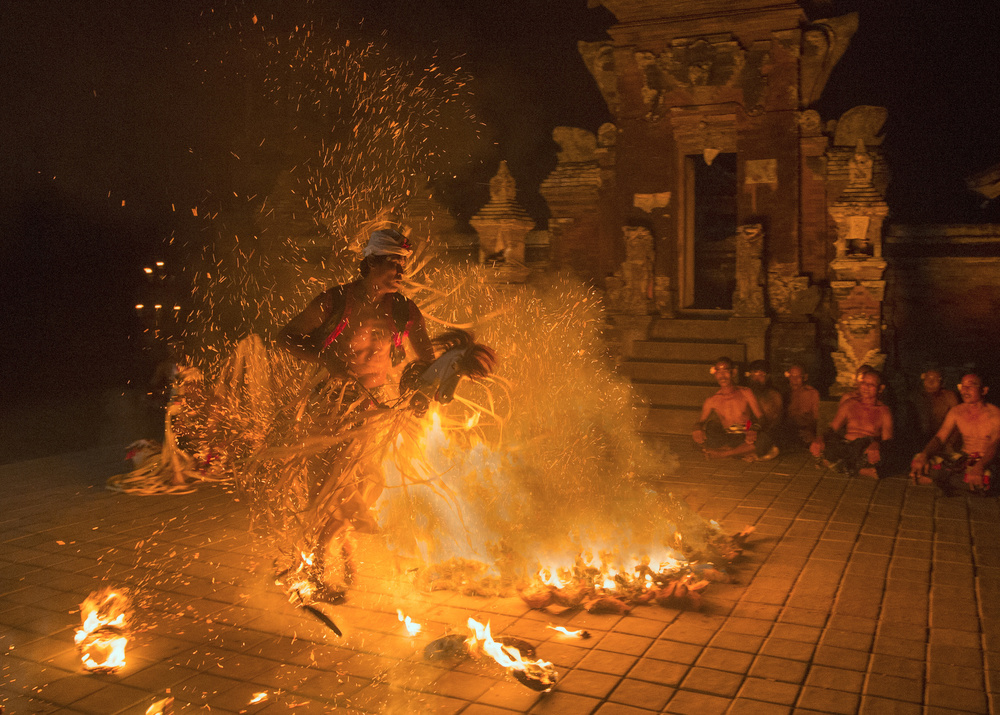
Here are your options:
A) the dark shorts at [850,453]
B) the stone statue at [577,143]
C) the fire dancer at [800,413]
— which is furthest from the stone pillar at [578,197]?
the dark shorts at [850,453]

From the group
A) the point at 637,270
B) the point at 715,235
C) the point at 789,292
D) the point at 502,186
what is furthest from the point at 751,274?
the point at 715,235

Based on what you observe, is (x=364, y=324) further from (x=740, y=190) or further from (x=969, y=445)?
(x=740, y=190)

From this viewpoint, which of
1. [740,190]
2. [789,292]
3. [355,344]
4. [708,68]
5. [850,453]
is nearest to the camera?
[355,344]

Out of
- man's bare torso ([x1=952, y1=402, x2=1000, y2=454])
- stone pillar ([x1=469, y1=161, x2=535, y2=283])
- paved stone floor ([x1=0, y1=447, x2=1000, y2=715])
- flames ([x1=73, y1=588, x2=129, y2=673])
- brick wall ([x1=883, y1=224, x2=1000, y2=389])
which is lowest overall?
paved stone floor ([x1=0, y1=447, x2=1000, y2=715])

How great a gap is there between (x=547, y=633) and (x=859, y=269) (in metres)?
8.15

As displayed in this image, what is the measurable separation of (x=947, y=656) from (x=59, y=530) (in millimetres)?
6712

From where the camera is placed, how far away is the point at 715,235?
65.9 feet

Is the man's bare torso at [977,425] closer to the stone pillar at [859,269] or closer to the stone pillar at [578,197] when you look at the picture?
the stone pillar at [859,269]

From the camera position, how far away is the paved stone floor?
156 inches

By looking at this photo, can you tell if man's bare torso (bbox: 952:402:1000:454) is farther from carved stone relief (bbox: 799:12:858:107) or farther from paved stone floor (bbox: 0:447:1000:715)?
carved stone relief (bbox: 799:12:858:107)

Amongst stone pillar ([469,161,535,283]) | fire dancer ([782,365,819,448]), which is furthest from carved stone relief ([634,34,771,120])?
fire dancer ([782,365,819,448])

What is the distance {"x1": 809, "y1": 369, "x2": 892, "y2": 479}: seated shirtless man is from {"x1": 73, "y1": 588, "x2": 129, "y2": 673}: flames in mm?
7151

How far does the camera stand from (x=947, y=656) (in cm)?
436

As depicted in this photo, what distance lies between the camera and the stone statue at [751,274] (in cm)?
1211
